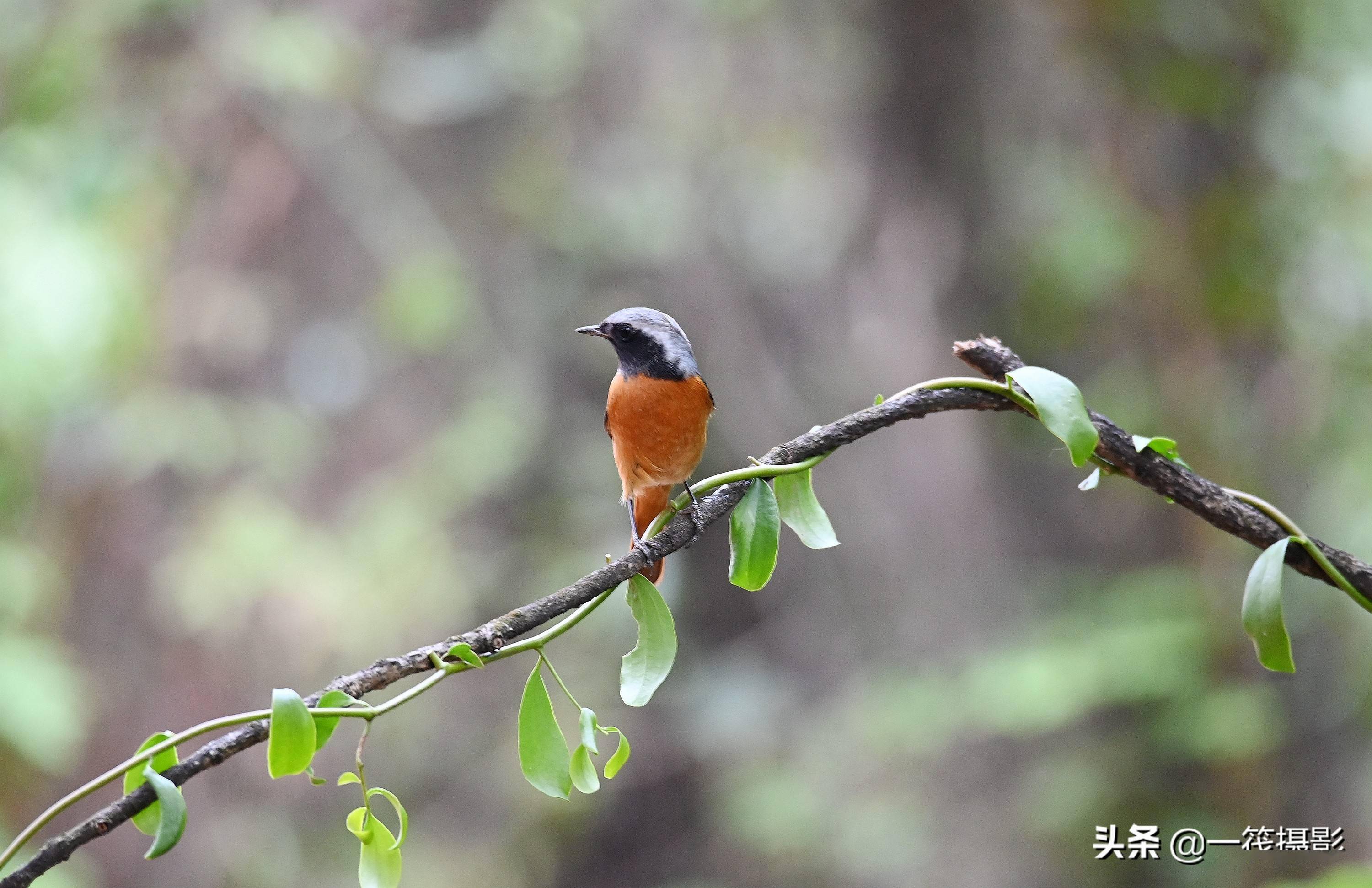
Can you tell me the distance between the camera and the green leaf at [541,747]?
43.1 inches

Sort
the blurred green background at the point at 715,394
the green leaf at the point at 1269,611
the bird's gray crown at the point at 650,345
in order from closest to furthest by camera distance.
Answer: the green leaf at the point at 1269,611
the bird's gray crown at the point at 650,345
the blurred green background at the point at 715,394

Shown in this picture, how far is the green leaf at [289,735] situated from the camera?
2.99 ft

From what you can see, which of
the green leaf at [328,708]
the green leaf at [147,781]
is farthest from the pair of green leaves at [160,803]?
the green leaf at [328,708]

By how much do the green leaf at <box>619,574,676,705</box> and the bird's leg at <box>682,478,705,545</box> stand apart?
12 centimetres

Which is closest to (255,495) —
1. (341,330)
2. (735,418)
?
(341,330)

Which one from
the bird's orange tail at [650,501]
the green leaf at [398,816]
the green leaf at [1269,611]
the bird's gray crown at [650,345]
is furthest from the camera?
the bird's orange tail at [650,501]

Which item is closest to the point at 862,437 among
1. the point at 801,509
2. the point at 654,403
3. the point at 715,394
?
the point at 801,509

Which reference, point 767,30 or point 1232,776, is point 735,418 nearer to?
point 767,30

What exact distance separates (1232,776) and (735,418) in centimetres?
287

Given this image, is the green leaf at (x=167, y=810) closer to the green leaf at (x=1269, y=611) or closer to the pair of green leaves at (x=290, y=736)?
the pair of green leaves at (x=290, y=736)

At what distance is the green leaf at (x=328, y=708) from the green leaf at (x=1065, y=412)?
75cm

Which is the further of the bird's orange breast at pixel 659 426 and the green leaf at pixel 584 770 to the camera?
the bird's orange breast at pixel 659 426

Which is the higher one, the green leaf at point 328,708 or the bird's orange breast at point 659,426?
the bird's orange breast at point 659,426

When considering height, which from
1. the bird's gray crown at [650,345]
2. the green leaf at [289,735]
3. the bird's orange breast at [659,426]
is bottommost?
the green leaf at [289,735]
